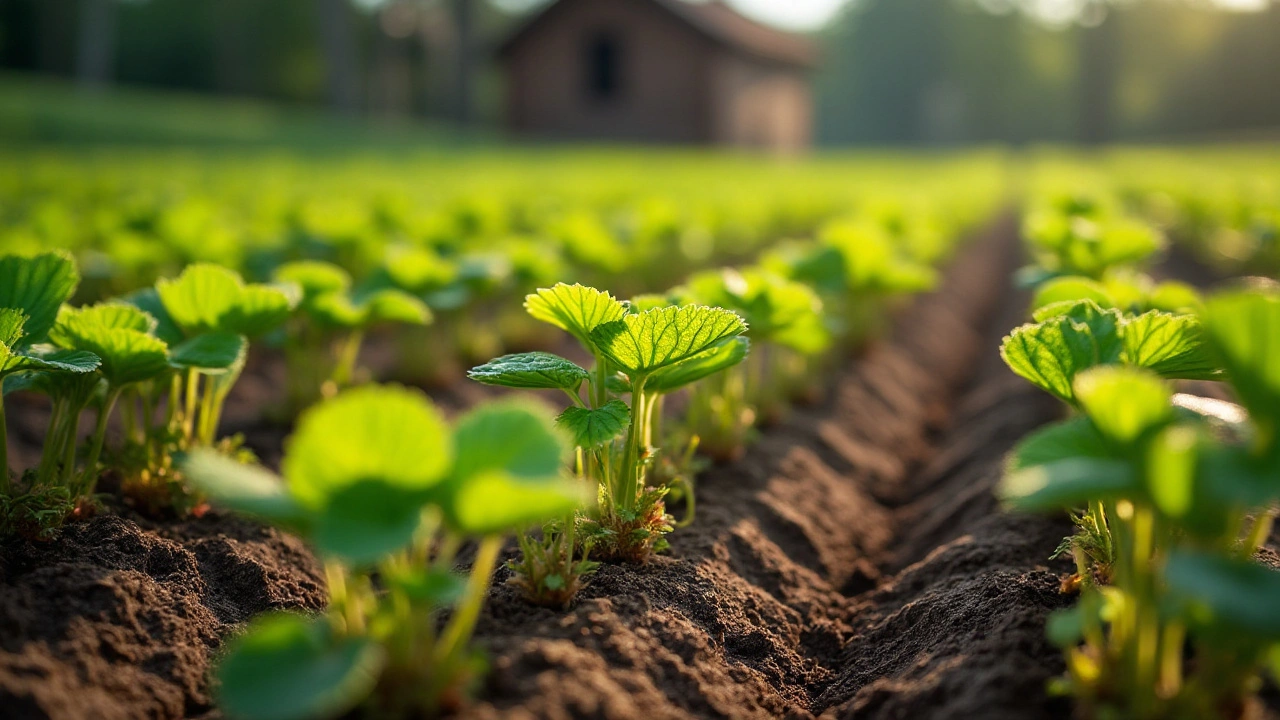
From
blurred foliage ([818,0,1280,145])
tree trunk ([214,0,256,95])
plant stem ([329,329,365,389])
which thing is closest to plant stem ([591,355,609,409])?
plant stem ([329,329,365,389])

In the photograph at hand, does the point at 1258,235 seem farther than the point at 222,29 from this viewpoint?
No

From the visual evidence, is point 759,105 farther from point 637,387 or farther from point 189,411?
point 637,387

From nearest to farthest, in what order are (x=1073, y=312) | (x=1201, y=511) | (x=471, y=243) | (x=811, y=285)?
(x=1201, y=511) → (x=1073, y=312) → (x=811, y=285) → (x=471, y=243)

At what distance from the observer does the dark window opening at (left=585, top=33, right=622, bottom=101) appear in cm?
2552

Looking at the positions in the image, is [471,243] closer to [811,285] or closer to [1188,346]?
[811,285]

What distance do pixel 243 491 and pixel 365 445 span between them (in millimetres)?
177

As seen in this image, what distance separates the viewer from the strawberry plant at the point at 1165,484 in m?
1.21

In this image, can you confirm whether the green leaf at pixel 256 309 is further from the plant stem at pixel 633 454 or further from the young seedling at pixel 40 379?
the plant stem at pixel 633 454

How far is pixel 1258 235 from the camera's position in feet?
18.4

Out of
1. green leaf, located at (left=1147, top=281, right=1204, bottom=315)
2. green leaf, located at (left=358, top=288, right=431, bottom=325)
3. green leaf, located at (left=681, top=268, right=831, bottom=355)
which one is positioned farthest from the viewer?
green leaf, located at (left=358, top=288, right=431, bottom=325)

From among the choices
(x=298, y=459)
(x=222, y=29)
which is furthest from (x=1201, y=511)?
(x=222, y=29)

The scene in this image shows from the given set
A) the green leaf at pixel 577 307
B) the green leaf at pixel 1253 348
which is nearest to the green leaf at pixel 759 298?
the green leaf at pixel 577 307

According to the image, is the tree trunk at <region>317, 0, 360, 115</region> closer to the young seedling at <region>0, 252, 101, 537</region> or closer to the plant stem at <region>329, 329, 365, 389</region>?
the plant stem at <region>329, 329, 365, 389</region>

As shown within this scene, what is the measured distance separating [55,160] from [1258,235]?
13.6 meters
